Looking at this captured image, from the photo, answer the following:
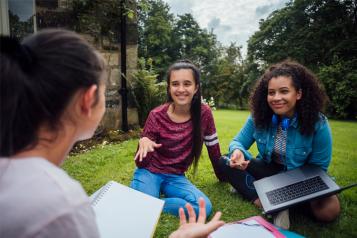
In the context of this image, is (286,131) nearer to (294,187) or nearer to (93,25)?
(294,187)

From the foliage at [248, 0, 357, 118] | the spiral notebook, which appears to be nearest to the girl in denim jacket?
the spiral notebook

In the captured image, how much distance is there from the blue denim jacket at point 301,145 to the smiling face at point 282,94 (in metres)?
0.14

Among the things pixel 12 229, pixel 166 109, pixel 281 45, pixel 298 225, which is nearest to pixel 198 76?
pixel 166 109

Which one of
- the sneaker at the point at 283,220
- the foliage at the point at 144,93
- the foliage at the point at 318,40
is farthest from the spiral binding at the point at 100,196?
the foliage at the point at 318,40

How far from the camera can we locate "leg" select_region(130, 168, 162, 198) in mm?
2680

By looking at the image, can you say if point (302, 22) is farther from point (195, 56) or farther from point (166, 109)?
point (166, 109)

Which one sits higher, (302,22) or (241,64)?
(302,22)

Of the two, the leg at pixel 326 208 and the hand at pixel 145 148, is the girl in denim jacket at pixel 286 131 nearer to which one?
the leg at pixel 326 208

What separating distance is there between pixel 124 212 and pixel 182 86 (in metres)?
1.34

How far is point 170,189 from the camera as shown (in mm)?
2791

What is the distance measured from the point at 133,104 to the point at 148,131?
2.94 meters

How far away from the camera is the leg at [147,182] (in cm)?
268

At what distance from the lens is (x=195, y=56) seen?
114 ft

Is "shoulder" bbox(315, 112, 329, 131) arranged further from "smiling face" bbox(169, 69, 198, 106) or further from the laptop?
"smiling face" bbox(169, 69, 198, 106)
